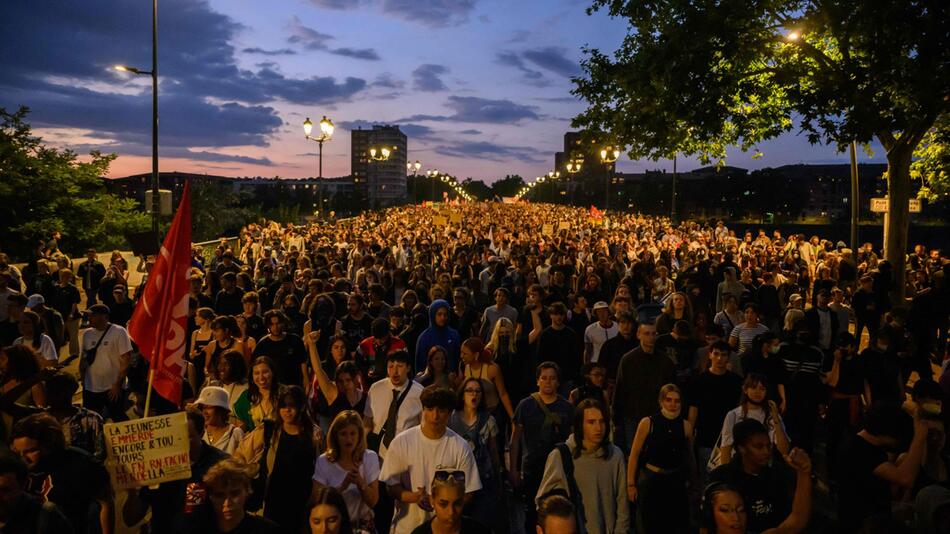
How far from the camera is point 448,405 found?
448 centimetres

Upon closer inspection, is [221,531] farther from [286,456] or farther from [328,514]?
[286,456]

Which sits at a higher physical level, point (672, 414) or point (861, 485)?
point (672, 414)

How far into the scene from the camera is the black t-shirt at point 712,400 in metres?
6.00

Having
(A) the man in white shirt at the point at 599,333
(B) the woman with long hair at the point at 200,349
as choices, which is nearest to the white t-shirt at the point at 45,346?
(B) the woman with long hair at the point at 200,349

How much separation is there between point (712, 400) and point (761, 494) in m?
1.98

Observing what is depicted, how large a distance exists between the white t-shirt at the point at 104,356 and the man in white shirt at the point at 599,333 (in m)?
5.12

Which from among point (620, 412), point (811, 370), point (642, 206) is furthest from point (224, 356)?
point (642, 206)

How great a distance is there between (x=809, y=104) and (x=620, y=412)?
29.7 feet

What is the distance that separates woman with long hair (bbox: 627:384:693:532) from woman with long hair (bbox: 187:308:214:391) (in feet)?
15.4

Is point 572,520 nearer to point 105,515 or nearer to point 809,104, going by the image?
point 105,515

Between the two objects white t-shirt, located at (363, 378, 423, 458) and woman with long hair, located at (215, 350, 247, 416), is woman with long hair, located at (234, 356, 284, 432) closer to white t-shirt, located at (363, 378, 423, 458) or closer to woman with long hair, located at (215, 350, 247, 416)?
woman with long hair, located at (215, 350, 247, 416)

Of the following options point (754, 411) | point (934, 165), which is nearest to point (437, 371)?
point (754, 411)

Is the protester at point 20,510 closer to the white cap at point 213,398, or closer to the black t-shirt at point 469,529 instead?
the white cap at point 213,398

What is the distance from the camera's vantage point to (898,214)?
604 inches
